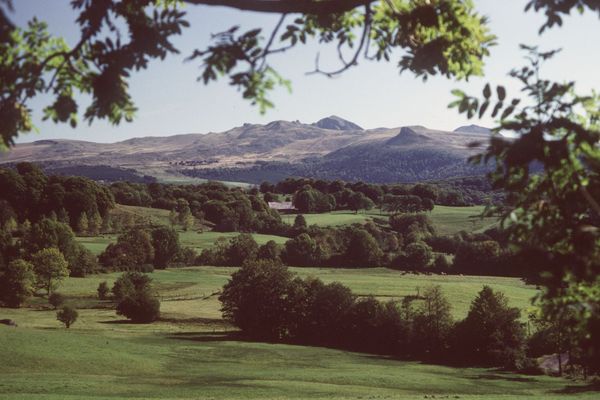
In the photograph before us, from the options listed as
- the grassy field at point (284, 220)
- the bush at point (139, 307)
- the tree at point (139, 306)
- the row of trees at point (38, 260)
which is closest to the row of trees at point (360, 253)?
the grassy field at point (284, 220)

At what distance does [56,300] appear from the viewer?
85.5 metres

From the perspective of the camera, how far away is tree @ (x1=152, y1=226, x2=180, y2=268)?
124 m

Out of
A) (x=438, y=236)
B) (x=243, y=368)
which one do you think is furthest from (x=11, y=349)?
(x=438, y=236)

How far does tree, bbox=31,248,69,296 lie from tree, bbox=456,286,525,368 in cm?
6460

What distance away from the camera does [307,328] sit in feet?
272

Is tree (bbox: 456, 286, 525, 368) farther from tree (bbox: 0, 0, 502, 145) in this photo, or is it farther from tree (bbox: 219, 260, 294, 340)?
tree (bbox: 0, 0, 502, 145)

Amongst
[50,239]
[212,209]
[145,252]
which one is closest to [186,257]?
[145,252]

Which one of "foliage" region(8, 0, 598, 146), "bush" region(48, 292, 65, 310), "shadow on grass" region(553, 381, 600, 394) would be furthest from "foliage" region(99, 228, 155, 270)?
"foliage" region(8, 0, 598, 146)

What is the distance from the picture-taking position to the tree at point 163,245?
124312 millimetres

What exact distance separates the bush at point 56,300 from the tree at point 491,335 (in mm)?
59629

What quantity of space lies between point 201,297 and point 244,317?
1676cm

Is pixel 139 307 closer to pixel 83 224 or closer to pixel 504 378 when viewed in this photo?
pixel 504 378

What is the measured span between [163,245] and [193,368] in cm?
7126

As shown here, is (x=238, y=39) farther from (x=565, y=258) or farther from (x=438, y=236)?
(x=438, y=236)
